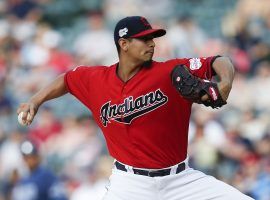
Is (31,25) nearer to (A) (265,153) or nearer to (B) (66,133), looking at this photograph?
(B) (66,133)

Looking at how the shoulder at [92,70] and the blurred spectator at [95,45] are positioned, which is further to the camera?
the blurred spectator at [95,45]

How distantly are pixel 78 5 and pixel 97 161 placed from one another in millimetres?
4246

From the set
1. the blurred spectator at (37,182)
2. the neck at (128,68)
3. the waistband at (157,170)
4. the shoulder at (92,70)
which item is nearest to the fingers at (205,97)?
the waistband at (157,170)

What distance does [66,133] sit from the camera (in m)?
10.6

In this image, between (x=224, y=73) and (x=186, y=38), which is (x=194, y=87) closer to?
(x=224, y=73)

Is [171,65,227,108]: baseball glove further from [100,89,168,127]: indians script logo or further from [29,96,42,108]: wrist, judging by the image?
[29,96,42,108]: wrist

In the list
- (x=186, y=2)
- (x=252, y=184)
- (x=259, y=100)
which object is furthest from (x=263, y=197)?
(x=186, y=2)

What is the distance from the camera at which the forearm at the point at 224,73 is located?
14.9ft

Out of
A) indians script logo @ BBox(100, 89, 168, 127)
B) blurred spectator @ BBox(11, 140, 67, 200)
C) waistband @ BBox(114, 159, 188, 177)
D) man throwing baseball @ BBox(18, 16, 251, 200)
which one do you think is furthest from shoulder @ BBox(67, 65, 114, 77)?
blurred spectator @ BBox(11, 140, 67, 200)

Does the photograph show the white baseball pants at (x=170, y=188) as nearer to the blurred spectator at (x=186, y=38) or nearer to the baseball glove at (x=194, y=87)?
the baseball glove at (x=194, y=87)

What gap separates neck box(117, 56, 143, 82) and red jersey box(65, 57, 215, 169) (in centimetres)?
5

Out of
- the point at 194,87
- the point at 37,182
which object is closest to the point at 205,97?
the point at 194,87

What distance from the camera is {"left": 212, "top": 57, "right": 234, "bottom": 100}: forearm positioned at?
454 cm

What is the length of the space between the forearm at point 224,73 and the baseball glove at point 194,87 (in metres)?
0.05
